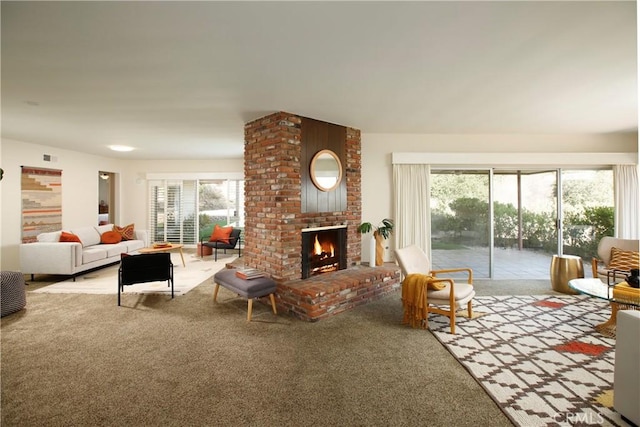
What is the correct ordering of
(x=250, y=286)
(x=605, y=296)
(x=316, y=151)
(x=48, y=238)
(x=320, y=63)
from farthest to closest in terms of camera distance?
(x=48, y=238), (x=316, y=151), (x=250, y=286), (x=605, y=296), (x=320, y=63)

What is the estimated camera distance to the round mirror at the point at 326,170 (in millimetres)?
Result: 4379

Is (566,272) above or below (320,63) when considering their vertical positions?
below

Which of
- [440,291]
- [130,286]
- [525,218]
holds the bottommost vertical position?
[130,286]

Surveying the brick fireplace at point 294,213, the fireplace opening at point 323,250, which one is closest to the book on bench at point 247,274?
the brick fireplace at point 294,213

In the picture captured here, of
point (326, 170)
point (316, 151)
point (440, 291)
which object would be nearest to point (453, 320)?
point (440, 291)

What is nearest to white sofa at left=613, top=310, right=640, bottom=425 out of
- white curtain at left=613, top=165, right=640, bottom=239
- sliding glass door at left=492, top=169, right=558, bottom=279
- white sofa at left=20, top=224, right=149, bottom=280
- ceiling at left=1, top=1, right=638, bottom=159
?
ceiling at left=1, top=1, right=638, bottom=159

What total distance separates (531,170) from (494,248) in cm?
162

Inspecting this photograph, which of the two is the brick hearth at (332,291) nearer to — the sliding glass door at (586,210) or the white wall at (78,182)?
the sliding glass door at (586,210)

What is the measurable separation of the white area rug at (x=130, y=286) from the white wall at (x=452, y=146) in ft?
11.0

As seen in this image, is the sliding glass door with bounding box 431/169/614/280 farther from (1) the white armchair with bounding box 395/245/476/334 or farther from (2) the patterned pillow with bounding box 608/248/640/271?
(1) the white armchair with bounding box 395/245/476/334

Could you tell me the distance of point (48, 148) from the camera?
6.33 metres

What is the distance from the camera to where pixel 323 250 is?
4664 mm

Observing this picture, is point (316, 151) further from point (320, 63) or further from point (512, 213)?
point (512, 213)

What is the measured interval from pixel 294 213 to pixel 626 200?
6.03 meters
